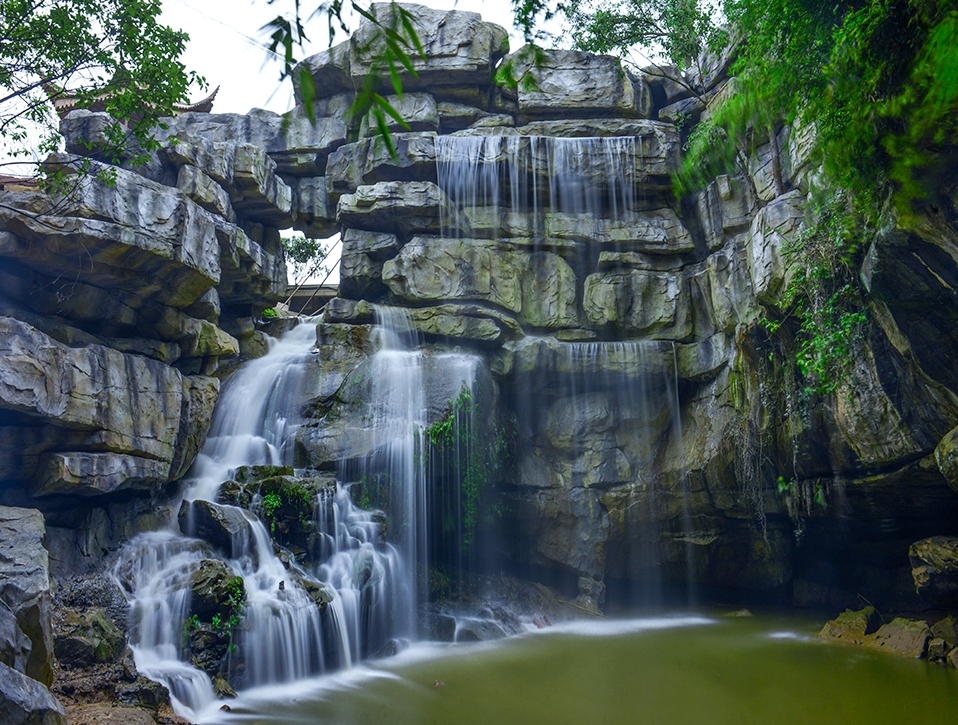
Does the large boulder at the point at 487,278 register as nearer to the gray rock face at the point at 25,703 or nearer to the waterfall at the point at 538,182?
the waterfall at the point at 538,182

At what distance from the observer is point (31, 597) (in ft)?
14.3

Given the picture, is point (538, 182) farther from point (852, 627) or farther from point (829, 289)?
point (852, 627)

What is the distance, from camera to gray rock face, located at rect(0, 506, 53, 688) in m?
4.27

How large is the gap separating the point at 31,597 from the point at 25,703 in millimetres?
1329

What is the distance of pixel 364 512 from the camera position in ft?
30.2

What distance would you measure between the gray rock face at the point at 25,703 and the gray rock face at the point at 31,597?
876mm

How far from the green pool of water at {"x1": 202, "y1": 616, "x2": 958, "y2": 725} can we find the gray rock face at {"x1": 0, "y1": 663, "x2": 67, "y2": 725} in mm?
2487

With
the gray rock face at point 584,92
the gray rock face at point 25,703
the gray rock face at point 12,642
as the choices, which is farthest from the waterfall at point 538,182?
the gray rock face at point 25,703

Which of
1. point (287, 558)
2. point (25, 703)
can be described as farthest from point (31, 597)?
point (287, 558)

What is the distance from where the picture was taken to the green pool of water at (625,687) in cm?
570

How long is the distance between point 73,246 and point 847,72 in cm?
821

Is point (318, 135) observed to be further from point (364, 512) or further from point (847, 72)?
point (847, 72)

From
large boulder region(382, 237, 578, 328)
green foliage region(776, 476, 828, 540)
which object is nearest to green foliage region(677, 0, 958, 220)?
green foliage region(776, 476, 828, 540)

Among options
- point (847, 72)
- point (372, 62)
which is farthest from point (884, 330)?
point (372, 62)
